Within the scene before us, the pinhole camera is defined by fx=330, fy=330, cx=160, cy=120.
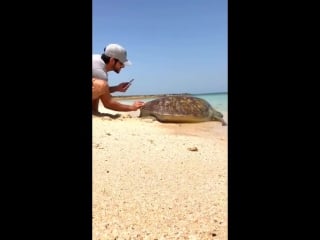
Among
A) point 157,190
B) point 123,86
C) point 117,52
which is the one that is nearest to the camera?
point 157,190

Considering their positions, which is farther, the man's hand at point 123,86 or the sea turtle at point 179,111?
the sea turtle at point 179,111

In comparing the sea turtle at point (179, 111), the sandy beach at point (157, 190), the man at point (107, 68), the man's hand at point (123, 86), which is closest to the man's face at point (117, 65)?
the man at point (107, 68)

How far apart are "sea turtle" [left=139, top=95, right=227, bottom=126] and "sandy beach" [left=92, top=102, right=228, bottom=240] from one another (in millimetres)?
2990

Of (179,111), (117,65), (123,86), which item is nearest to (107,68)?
(117,65)

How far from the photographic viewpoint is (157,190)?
7.66 feet

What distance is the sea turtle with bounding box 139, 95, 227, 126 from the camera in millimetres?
7121

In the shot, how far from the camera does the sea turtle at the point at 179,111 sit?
712 cm

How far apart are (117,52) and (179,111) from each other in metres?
2.46

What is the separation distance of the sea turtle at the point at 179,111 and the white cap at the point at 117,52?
6.85 feet

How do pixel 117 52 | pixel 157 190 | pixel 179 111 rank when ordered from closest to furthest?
pixel 157 190 → pixel 117 52 → pixel 179 111

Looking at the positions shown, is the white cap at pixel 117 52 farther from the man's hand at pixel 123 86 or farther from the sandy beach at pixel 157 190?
the sandy beach at pixel 157 190

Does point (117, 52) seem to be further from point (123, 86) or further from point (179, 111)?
point (179, 111)
